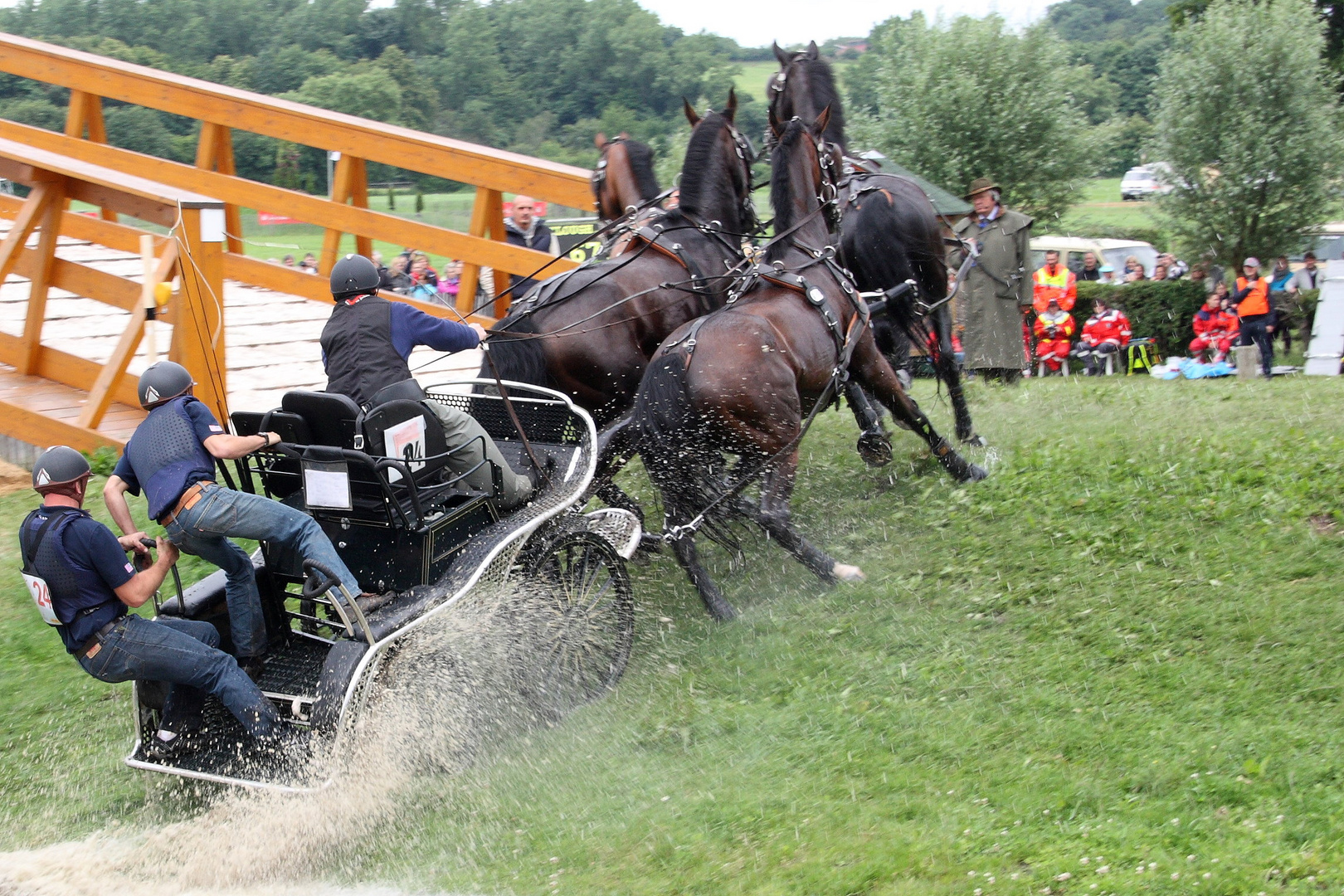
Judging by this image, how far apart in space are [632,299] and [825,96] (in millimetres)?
2403

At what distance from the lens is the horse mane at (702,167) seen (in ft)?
23.4

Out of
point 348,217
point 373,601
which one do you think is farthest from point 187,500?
point 348,217

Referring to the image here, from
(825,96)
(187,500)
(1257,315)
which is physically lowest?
(1257,315)

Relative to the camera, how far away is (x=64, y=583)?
417cm

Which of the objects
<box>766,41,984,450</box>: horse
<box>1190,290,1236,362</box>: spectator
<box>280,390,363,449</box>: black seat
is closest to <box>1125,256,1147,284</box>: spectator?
<box>1190,290,1236,362</box>: spectator

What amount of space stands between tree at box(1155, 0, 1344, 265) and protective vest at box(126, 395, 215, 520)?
20.7 meters

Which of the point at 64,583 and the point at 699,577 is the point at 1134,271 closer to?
the point at 699,577

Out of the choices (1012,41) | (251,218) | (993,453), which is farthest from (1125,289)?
(251,218)

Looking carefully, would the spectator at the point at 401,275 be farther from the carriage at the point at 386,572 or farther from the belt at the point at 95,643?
the belt at the point at 95,643

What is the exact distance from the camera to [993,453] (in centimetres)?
754

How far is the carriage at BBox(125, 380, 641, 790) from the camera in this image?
432cm

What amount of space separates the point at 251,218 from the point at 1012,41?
643 inches

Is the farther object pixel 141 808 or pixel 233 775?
pixel 141 808

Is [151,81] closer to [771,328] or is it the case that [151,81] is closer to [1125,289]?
[771,328]
